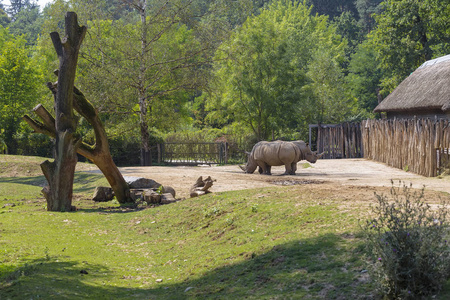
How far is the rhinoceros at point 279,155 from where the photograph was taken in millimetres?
22297

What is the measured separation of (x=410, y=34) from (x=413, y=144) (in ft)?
64.8

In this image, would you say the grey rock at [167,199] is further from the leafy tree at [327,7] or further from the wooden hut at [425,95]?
the leafy tree at [327,7]

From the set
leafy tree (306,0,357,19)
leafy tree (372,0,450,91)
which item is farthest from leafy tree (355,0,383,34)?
A: leafy tree (372,0,450,91)

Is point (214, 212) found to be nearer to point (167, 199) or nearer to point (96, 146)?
point (167, 199)

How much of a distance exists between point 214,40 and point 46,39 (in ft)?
33.2

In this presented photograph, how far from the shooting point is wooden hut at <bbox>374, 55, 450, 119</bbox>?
25562mm

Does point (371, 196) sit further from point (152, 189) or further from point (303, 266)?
point (152, 189)

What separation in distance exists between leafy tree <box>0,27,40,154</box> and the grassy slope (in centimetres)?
2522

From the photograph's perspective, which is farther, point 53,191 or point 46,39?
point 46,39

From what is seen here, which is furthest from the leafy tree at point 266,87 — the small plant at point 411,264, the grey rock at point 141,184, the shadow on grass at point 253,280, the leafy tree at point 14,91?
the small plant at point 411,264

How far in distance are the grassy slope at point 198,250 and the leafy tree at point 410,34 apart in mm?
28861

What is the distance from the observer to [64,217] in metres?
13.4

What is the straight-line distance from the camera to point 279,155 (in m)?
22.4

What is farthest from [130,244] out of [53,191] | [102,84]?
→ [102,84]
